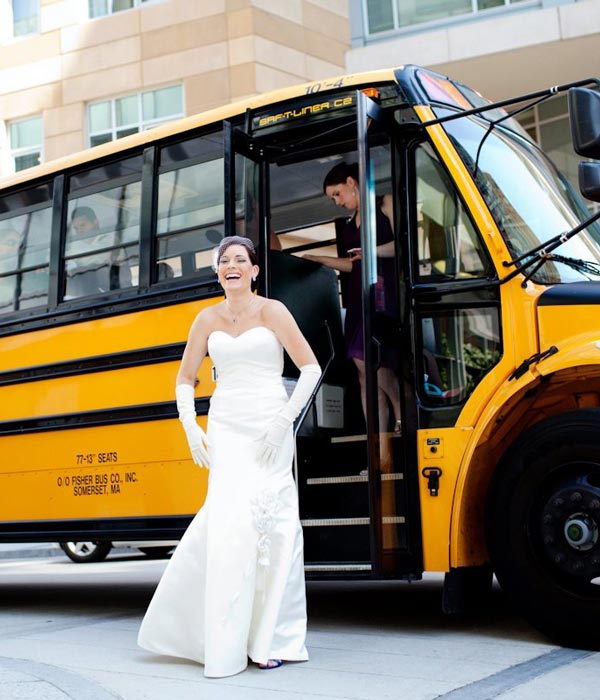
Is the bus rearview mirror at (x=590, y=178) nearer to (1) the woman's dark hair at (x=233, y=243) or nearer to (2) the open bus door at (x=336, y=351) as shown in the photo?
(2) the open bus door at (x=336, y=351)

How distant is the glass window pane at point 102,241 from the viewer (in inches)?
269

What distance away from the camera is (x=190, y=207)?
21.5 ft

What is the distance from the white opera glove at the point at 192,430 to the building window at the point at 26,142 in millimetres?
18664

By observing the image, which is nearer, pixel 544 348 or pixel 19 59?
pixel 544 348

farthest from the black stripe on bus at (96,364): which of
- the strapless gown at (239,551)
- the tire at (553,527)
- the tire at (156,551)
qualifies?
the tire at (156,551)

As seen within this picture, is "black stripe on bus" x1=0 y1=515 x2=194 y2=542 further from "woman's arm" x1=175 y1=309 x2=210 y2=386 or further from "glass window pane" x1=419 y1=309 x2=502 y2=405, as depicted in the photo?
"glass window pane" x1=419 y1=309 x2=502 y2=405

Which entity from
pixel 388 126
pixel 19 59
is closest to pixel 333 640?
pixel 388 126

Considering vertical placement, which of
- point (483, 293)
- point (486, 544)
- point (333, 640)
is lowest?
point (333, 640)

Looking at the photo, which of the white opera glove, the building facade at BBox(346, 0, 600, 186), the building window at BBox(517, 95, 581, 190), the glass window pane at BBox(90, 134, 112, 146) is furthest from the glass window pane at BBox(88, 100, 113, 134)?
the white opera glove

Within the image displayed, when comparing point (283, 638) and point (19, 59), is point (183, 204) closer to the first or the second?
point (283, 638)

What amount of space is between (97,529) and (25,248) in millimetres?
2127

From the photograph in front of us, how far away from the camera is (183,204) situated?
6594 mm

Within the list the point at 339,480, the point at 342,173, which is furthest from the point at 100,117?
the point at 339,480

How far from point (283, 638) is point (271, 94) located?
3.15 m
